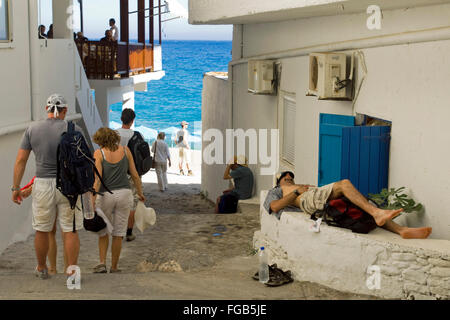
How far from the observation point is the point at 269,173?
12805mm

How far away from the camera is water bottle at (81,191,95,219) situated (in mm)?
6543

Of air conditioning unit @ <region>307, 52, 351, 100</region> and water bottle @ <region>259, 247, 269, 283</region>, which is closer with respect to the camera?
water bottle @ <region>259, 247, 269, 283</region>

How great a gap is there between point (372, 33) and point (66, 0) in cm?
726

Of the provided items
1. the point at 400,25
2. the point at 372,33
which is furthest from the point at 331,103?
the point at 400,25

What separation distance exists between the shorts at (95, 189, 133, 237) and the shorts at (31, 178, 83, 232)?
49 cm

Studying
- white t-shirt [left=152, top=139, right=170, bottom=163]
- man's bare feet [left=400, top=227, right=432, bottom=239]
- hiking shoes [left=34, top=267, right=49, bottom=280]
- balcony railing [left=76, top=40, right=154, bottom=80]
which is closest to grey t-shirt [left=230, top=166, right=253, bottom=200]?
white t-shirt [left=152, top=139, right=170, bottom=163]

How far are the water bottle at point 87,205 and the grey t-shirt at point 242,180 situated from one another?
6.88 meters

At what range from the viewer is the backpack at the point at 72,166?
628 cm

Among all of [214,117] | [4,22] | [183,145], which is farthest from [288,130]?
[183,145]

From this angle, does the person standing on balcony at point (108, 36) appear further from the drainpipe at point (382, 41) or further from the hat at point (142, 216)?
the hat at point (142, 216)

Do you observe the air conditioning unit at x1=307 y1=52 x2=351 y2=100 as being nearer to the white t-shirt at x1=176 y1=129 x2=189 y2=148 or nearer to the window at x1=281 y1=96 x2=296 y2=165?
the window at x1=281 y1=96 x2=296 y2=165

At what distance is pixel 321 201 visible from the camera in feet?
21.7

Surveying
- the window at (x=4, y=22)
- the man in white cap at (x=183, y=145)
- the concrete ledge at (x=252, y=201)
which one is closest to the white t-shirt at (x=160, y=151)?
the man in white cap at (x=183, y=145)

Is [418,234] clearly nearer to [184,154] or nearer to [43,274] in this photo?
[43,274]
